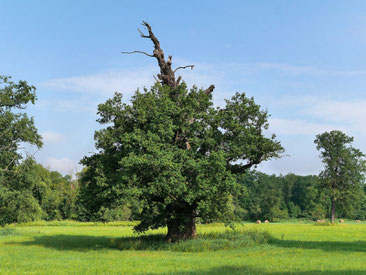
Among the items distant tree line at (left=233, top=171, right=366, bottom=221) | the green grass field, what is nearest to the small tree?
distant tree line at (left=233, top=171, right=366, bottom=221)

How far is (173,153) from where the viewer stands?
26188mm

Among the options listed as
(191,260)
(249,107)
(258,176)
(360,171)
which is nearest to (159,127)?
(249,107)

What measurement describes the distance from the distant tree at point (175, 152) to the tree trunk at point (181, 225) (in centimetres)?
8

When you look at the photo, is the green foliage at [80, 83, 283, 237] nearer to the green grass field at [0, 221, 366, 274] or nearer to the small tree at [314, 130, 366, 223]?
the green grass field at [0, 221, 366, 274]

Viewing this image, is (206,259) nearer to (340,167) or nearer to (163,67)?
(163,67)

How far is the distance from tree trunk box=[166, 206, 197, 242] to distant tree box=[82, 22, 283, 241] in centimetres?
8

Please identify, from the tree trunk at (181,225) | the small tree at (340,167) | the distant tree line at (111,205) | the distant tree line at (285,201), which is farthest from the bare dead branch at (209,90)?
the distant tree line at (285,201)

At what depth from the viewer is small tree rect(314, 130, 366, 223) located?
238 ft

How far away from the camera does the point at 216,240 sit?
27.6 m

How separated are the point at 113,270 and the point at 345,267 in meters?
11.3

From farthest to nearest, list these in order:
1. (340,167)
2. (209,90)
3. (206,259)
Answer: (340,167) → (209,90) → (206,259)

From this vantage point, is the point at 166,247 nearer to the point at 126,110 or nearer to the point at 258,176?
the point at 126,110

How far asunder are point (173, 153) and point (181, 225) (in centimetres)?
659

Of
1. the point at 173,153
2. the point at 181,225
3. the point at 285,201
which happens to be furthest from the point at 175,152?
the point at 285,201
